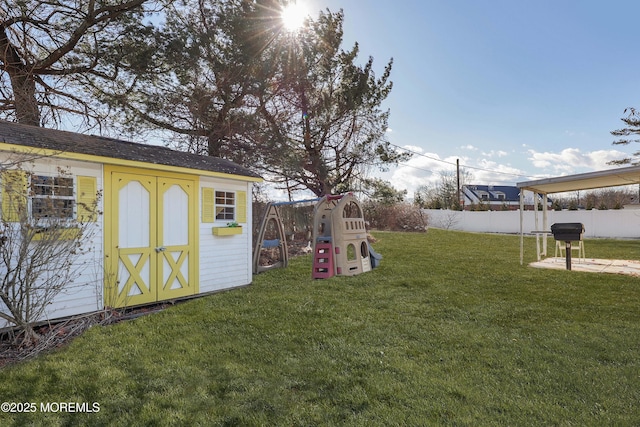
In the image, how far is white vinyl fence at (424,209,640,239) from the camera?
16.3 meters

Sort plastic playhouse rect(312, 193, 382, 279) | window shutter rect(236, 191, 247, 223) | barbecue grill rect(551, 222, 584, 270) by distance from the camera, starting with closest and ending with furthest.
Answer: window shutter rect(236, 191, 247, 223) → plastic playhouse rect(312, 193, 382, 279) → barbecue grill rect(551, 222, 584, 270)

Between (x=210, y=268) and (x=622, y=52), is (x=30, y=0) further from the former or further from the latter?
(x=622, y=52)

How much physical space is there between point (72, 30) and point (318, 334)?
345 inches

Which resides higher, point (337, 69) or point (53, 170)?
point (337, 69)

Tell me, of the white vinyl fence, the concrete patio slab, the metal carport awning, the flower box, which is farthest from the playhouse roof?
the white vinyl fence

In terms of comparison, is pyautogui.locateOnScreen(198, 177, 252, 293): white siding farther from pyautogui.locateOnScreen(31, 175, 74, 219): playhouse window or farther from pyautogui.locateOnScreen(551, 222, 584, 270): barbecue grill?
pyautogui.locateOnScreen(551, 222, 584, 270): barbecue grill

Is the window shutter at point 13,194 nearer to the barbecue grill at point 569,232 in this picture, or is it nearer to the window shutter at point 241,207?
the window shutter at point 241,207

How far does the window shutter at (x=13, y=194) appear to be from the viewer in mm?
3650

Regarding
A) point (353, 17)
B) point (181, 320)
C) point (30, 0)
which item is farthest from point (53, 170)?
point (353, 17)

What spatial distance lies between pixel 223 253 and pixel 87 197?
2424 mm

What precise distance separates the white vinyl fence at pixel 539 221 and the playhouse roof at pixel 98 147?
16938 millimetres

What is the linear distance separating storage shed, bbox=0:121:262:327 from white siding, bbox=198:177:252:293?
2 centimetres

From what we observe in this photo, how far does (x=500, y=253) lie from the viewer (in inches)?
422

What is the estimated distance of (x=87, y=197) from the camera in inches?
176
